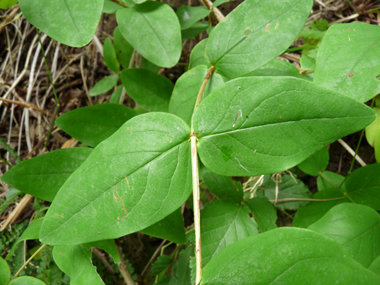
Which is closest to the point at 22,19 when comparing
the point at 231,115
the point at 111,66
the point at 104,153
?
the point at 111,66

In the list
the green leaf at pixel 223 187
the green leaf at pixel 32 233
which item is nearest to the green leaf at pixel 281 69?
the green leaf at pixel 223 187

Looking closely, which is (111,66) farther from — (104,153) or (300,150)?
(300,150)

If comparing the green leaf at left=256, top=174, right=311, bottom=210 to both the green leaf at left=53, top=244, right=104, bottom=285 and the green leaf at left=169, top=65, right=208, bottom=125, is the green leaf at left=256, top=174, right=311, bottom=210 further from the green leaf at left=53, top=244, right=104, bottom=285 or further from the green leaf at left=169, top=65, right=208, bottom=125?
the green leaf at left=53, top=244, right=104, bottom=285

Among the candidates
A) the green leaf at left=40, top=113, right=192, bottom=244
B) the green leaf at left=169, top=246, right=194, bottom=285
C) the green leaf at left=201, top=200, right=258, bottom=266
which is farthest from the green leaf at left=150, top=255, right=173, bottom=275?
the green leaf at left=40, top=113, right=192, bottom=244

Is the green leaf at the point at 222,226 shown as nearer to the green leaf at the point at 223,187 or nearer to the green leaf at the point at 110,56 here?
the green leaf at the point at 223,187

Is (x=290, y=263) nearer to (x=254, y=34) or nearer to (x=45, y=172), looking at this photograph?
(x=254, y=34)
